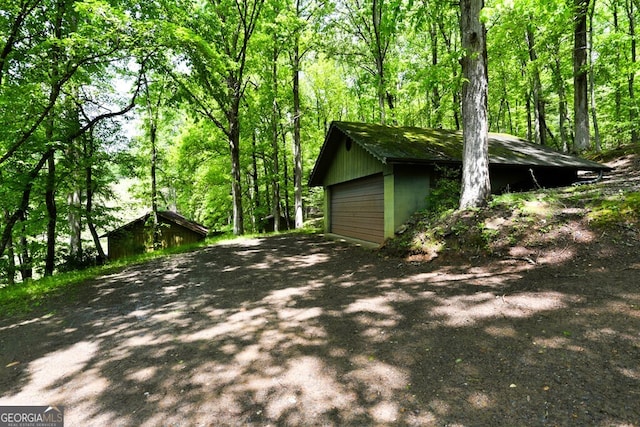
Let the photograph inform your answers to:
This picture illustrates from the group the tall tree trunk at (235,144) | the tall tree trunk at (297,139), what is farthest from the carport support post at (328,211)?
the tall tree trunk at (235,144)

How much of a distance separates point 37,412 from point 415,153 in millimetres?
9248

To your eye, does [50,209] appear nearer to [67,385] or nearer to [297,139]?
[67,385]

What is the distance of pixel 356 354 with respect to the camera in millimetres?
3174

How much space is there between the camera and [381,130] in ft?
37.1

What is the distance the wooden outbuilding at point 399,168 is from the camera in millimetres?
9094

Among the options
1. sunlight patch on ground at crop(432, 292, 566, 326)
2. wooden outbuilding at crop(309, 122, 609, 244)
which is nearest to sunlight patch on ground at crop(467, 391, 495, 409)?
sunlight patch on ground at crop(432, 292, 566, 326)

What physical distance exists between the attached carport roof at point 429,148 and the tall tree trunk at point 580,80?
9.49ft

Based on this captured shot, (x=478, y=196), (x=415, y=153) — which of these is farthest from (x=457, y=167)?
(x=478, y=196)

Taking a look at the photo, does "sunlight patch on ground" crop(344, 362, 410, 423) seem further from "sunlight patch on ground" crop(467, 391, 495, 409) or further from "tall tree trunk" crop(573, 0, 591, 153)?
"tall tree trunk" crop(573, 0, 591, 153)

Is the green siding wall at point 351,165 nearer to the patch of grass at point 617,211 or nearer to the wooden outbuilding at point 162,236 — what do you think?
the patch of grass at point 617,211

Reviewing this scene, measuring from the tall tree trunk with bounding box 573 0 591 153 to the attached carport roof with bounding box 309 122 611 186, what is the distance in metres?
2.89

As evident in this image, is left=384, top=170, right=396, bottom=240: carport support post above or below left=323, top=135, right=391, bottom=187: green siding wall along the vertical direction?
below

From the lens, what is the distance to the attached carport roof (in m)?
9.02

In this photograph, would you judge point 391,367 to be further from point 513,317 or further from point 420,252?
point 420,252
